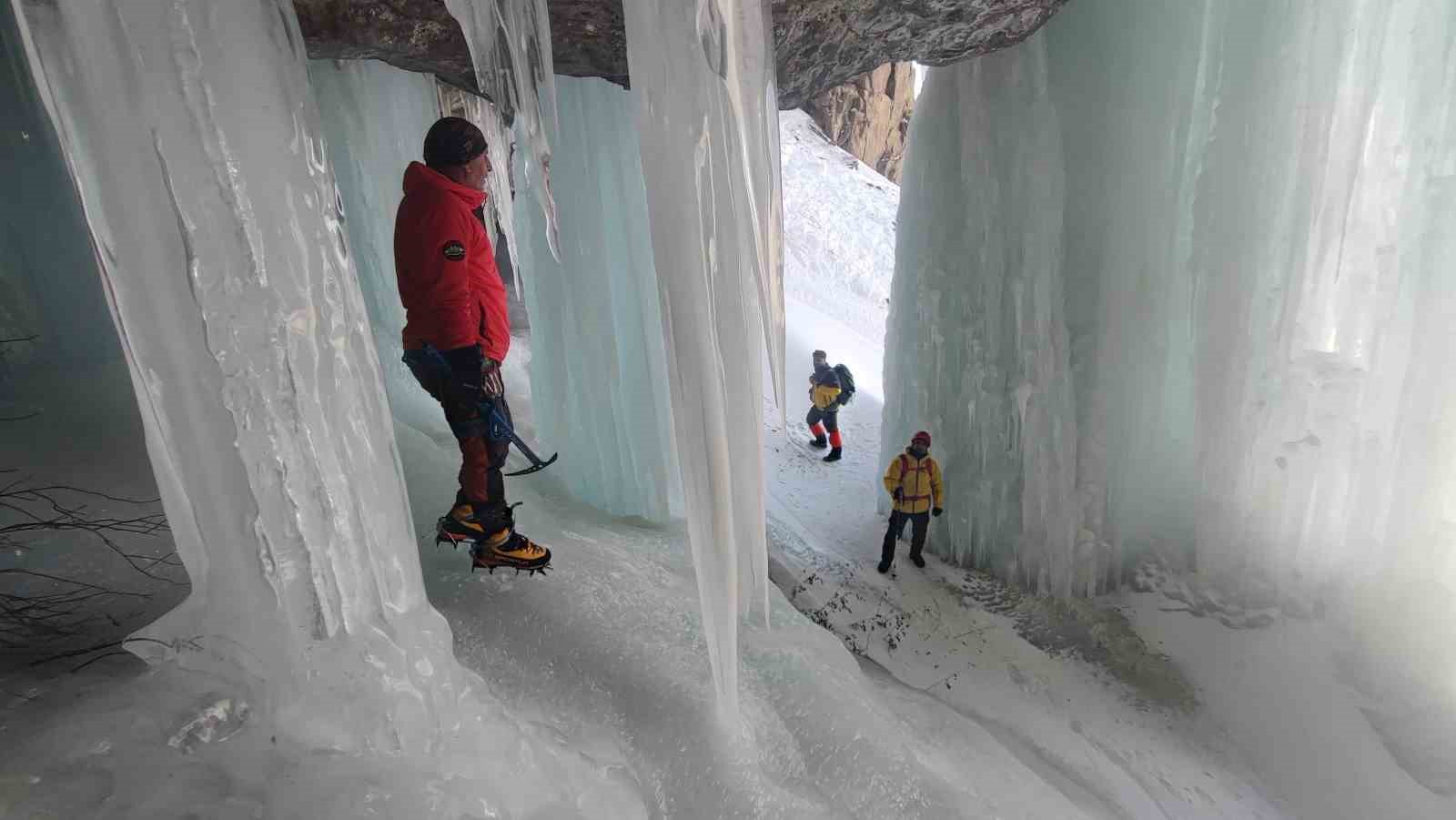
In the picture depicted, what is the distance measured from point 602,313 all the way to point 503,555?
190 cm

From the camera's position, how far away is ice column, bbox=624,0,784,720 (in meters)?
2.28

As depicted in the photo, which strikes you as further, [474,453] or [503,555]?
[503,555]

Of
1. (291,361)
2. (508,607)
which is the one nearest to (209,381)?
(291,361)

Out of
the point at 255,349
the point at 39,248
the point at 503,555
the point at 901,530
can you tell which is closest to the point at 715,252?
the point at 255,349

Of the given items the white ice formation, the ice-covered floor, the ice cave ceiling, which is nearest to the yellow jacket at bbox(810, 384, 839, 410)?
the white ice formation

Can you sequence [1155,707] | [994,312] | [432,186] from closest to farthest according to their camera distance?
1. [432,186]
2. [1155,707]
3. [994,312]

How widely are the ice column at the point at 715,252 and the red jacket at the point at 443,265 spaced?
634 millimetres

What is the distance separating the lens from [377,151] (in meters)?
5.36

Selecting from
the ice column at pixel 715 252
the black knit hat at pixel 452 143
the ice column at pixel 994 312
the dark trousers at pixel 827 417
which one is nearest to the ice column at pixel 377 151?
the black knit hat at pixel 452 143

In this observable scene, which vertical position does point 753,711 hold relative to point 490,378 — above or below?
below

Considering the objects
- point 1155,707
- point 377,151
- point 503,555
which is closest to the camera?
point 503,555

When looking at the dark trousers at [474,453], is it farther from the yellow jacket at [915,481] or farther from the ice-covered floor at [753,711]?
the yellow jacket at [915,481]

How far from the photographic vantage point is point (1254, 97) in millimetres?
4500

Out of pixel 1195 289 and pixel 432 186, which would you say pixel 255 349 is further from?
pixel 1195 289
